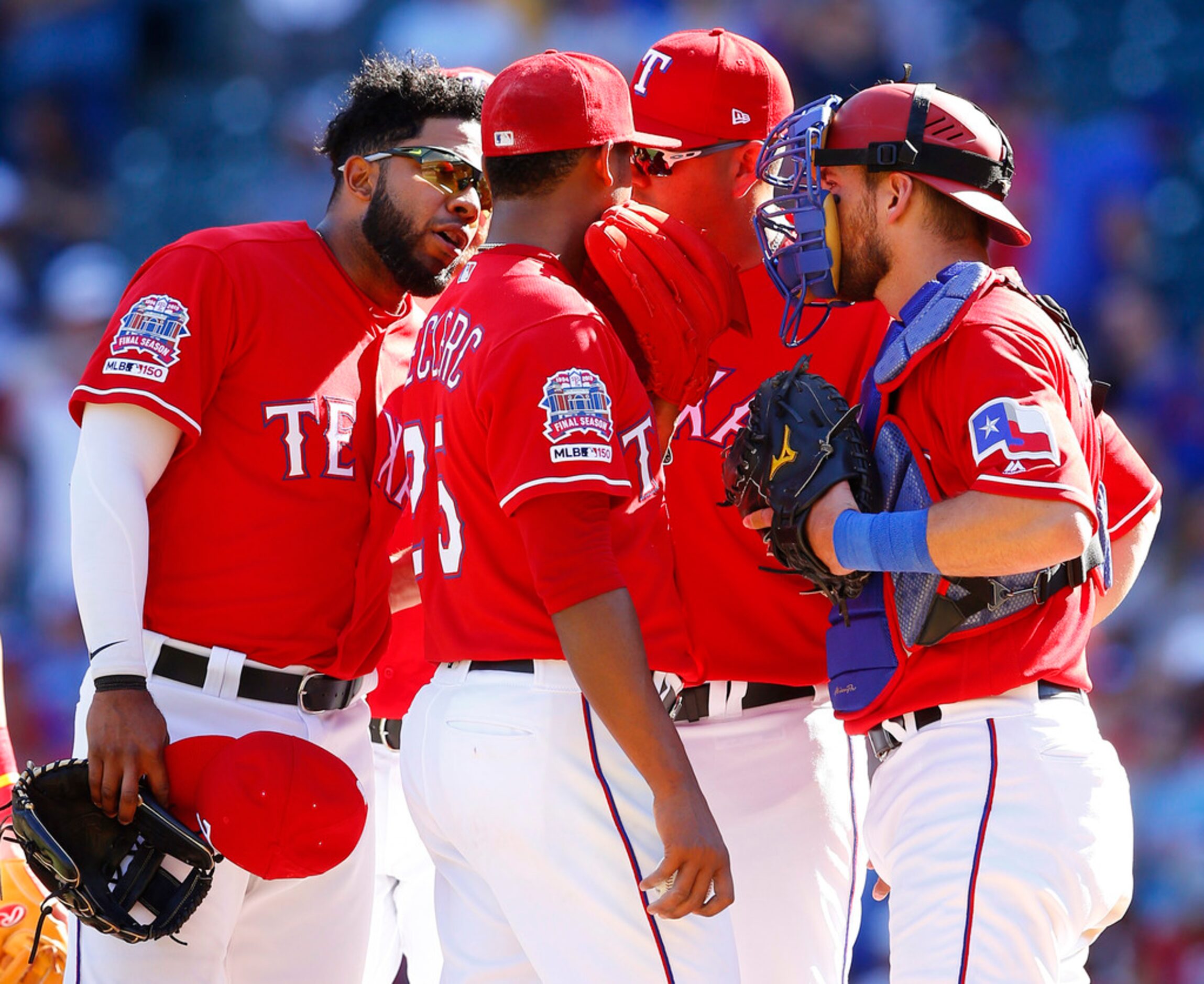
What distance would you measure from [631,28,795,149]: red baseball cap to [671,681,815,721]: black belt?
1339 millimetres

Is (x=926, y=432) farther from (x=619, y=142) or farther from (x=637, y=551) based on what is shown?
(x=619, y=142)

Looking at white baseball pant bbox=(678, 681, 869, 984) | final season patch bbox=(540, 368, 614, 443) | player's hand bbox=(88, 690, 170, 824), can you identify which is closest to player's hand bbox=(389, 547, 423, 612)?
white baseball pant bbox=(678, 681, 869, 984)

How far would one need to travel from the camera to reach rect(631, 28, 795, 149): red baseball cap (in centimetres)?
371

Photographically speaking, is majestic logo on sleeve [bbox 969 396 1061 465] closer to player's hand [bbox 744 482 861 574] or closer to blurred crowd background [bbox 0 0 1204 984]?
player's hand [bbox 744 482 861 574]

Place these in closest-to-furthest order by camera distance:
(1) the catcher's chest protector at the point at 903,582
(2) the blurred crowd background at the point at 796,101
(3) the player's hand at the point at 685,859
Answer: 1. (3) the player's hand at the point at 685,859
2. (1) the catcher's chest protector at the point at 903,582
3. (2) the blurred crowd background at the point at 796,101

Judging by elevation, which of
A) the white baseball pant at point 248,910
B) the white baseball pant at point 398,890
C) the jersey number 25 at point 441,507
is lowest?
the white baseball pant at point 398,890

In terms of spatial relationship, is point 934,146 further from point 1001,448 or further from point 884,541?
point 884,541

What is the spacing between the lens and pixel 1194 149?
8.29 m

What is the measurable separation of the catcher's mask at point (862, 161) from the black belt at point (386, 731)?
1691 millimetres

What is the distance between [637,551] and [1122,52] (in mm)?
7223

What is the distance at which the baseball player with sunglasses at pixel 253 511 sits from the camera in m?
3.12

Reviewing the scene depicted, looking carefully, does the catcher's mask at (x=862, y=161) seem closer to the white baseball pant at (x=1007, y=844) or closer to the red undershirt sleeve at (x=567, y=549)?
the red undershirt sleeve at (x=567, y=549)

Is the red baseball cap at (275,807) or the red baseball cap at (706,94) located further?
the red baseball cap at (706,94)

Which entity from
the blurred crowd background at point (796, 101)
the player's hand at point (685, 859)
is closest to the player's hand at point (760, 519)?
the player's hand at point (685, 859)
